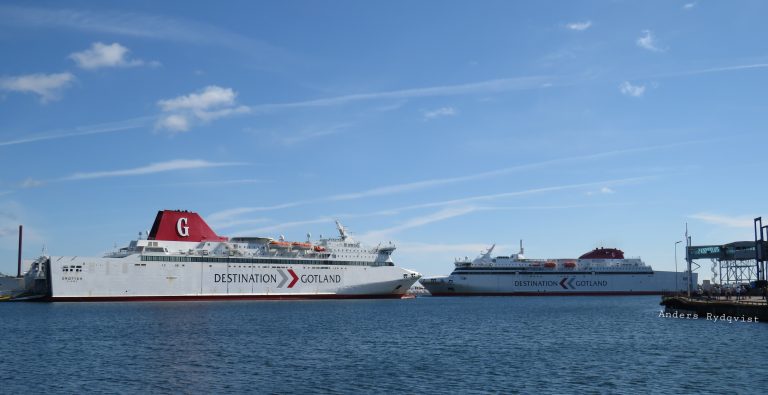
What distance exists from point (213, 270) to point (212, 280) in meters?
1.16

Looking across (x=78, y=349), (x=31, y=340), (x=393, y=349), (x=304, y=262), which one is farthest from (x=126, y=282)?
(x=393, y=349)

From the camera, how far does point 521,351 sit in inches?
1304

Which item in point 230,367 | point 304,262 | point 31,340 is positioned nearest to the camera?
point 230,367

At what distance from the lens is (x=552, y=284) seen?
4557 inches

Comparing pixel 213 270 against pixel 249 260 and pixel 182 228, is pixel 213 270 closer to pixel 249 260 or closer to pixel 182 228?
pixel 249 260

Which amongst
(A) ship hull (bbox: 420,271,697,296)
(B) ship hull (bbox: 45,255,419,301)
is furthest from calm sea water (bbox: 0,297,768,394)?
(A) ship hull (bbox: 420,271,697,296)

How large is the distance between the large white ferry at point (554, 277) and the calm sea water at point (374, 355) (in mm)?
60696

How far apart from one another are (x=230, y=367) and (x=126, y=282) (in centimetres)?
4992

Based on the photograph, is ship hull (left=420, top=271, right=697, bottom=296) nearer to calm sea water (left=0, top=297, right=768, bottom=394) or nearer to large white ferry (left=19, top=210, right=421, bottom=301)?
large white ferry (left=19, top=210, right=421, bottom=301)

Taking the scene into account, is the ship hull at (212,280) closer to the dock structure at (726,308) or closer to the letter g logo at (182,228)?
the letter g logo at (182,228)

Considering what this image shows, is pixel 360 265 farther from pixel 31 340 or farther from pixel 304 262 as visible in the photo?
pixel 31 340

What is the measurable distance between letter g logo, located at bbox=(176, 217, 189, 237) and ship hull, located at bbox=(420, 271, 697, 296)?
4884 centimetres

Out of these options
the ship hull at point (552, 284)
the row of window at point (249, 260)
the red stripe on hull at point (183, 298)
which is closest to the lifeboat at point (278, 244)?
the row of window at point (249, 260)

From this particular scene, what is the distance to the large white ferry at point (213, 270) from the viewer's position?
71.6m
